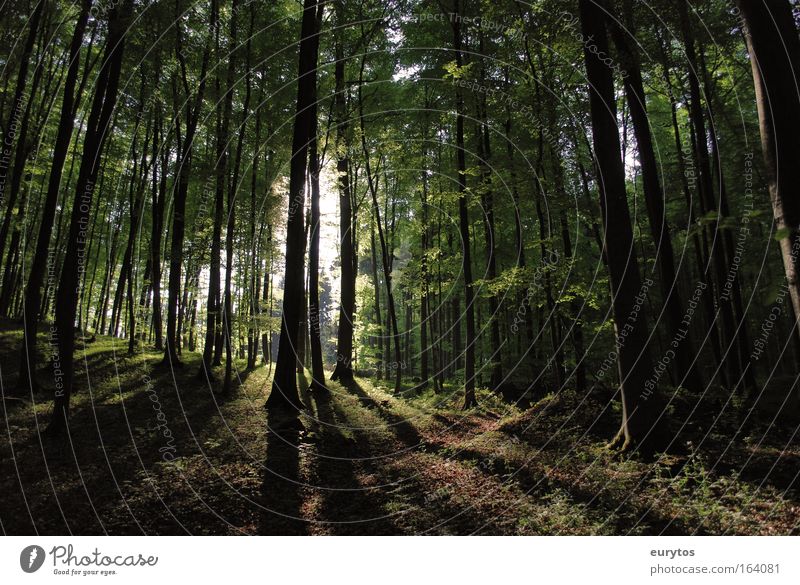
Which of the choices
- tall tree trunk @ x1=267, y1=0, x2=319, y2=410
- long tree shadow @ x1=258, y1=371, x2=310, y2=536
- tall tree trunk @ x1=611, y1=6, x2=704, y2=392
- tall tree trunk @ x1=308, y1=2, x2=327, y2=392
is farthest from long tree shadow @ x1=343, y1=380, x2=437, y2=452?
tall tree trunk @ x1=611, y1=6, x2=704, y2=392

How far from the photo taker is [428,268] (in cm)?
2589

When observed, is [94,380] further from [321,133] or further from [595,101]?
[595,101]

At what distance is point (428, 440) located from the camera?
536 inches

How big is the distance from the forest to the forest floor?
0.07m

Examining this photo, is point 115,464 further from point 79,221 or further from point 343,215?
point 343,215

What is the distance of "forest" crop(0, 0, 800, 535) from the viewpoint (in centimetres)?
764

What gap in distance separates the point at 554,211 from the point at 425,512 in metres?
11.6

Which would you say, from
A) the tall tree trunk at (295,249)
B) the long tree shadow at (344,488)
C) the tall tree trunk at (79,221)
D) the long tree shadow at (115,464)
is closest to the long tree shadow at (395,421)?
the long tree shadow at (344,488)

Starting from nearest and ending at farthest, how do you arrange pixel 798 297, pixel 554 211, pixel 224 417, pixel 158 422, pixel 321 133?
pixel 798 297 < pixel 158 422 < pixel 224 417 < pixel 554 211 < pixel 321 133

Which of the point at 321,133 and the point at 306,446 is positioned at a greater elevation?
the point at 321,133

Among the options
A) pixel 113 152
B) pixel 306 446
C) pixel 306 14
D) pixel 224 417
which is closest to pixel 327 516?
pixel 306 446

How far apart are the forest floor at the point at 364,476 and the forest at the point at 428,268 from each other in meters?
0.07

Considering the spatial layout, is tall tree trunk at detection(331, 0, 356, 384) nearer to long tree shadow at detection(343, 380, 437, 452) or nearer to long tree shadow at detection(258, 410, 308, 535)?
long tree shadow at detection(343, 380, 437, 452)

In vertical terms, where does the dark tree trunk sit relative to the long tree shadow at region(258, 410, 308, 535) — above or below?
above
